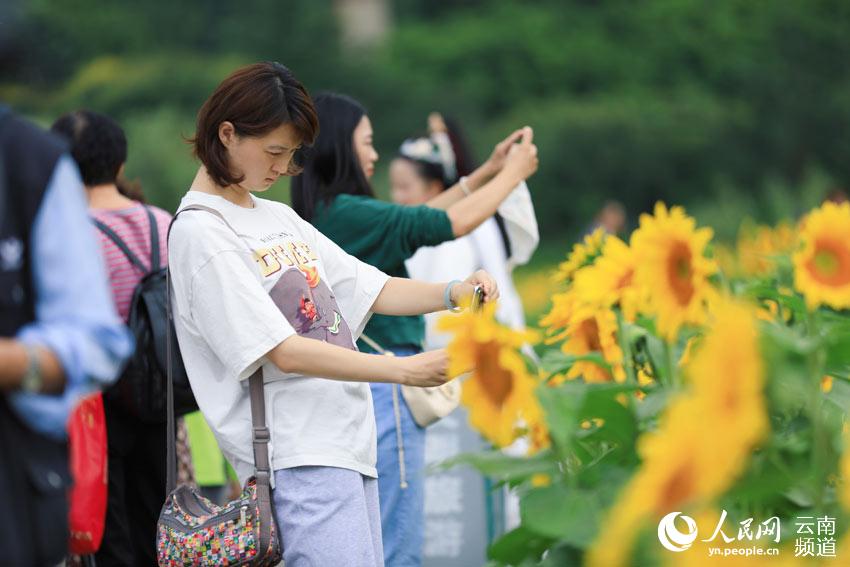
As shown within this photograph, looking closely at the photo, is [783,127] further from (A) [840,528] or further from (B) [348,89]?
(A) [840,528]

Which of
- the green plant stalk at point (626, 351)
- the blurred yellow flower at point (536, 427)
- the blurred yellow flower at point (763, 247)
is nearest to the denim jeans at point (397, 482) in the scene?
the blurred yellow flower at point (536, 427)

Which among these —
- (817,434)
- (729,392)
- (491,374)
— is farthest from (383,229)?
(729,392)

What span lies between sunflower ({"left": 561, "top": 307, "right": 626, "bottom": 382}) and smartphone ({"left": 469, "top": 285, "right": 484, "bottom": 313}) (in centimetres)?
33

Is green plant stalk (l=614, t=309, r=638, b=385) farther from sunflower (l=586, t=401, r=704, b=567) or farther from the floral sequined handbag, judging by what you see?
sunflower (l=586, t=401, r=704, b=567)

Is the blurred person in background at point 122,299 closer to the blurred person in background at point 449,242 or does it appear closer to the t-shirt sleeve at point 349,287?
the t-shirt sleeve at point 349,287

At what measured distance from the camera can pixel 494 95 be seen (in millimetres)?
35531

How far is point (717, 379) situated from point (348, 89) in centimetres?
2925

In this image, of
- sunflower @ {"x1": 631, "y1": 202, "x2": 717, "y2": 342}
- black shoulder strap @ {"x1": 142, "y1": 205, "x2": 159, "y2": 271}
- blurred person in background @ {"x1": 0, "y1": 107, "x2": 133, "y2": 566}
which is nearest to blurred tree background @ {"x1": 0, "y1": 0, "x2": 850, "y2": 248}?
black shoulder strap @ {"x1": 142, "y1": 205, "x2": 159, "y2": 271}

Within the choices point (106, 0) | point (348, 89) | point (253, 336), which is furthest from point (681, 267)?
point (106, 0)

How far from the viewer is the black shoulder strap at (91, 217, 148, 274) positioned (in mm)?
4465

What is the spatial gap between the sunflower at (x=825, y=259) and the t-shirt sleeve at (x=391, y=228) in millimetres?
1599

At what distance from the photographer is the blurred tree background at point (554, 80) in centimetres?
2447

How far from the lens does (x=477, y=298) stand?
133 inches

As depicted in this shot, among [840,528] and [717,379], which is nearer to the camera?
[717,379]
